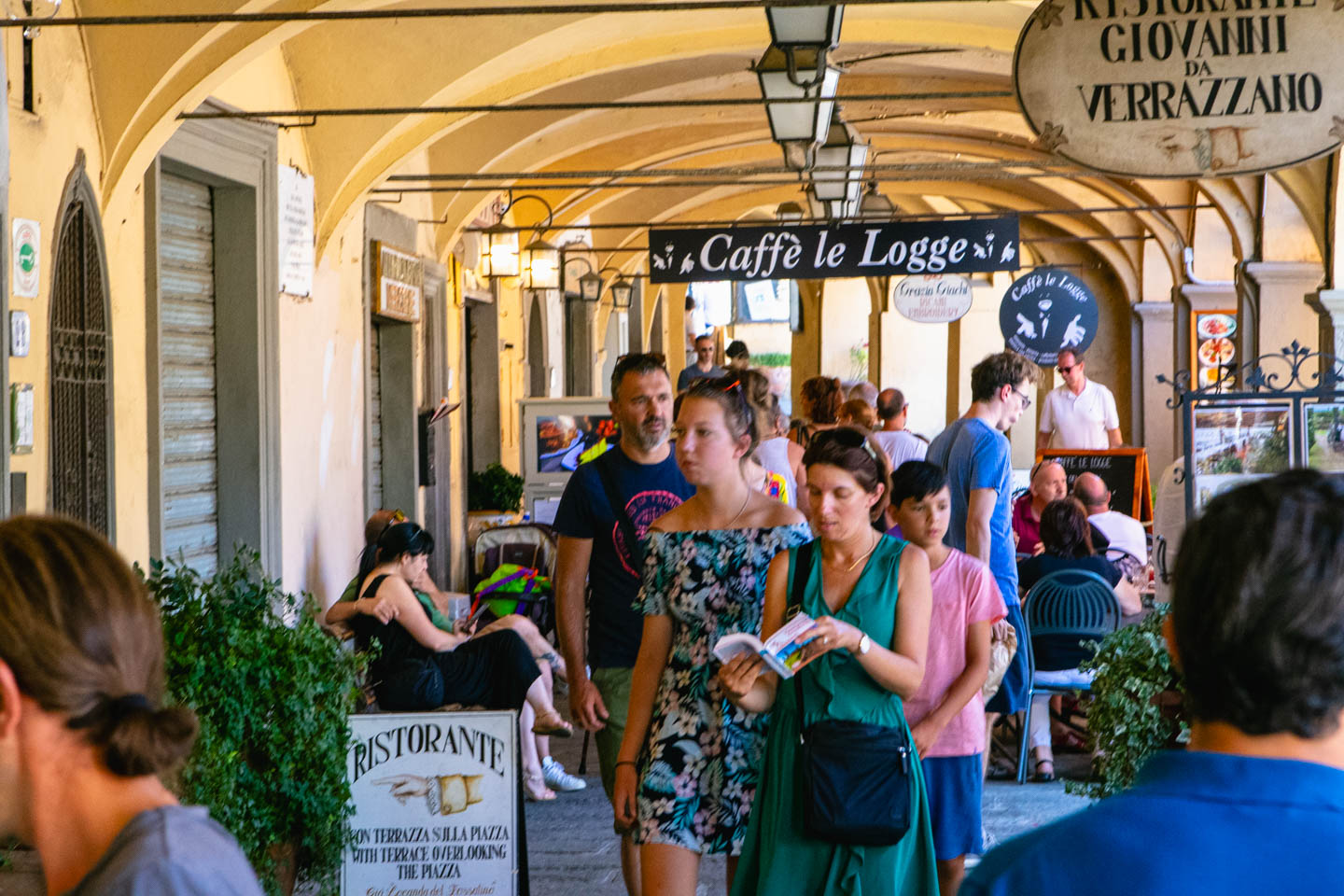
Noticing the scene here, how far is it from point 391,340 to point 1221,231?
31.3 ft

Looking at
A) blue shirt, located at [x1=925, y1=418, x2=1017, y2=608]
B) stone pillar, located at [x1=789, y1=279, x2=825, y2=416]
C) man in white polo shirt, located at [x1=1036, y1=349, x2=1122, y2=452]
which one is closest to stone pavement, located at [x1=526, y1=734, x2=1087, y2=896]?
blue shirt, located at [x1=925, y1=418, x2=1017, y2=608]

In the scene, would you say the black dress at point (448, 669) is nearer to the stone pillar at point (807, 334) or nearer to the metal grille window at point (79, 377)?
the metal grille window at point (79, 377)

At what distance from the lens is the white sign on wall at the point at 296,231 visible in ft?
27.8

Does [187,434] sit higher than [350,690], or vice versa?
[187,434]

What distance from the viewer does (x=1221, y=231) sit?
16.7 metres

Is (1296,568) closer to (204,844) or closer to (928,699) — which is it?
(204,844)

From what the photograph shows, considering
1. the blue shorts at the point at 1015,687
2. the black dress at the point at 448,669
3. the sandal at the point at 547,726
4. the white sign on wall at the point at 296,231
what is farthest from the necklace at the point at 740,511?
the white sign on wall at the point at 296,231

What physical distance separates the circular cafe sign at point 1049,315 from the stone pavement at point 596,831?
7.11 meters

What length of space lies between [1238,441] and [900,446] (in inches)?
68.0

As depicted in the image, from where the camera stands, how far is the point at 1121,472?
1176cm

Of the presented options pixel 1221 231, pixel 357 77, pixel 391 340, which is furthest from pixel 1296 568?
pixel 1221 231

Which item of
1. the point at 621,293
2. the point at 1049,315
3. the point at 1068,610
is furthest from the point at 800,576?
the point at 621,293

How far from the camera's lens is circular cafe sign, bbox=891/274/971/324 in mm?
17844

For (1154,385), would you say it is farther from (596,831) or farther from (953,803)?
(953,803)
